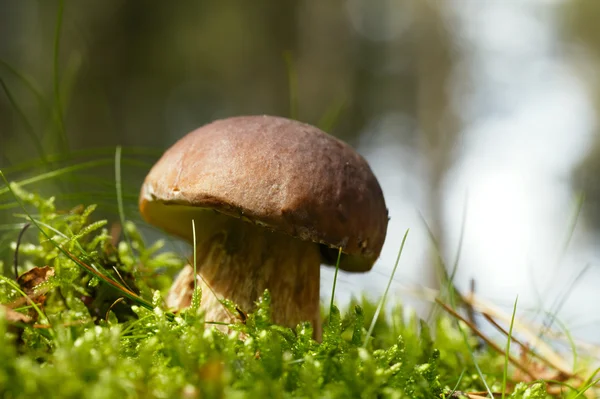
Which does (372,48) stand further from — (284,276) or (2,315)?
(2,315)

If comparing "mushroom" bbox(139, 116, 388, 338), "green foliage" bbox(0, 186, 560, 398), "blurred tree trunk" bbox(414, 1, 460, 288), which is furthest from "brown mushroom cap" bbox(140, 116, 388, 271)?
"blurred tree trunk" bbox(414, 1, 460, 288)

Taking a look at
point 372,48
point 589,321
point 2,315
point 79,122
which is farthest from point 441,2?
point 2,315

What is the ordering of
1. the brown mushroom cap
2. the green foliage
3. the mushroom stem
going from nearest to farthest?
the green foliage, the brown mushroom cap, the mushroom stem

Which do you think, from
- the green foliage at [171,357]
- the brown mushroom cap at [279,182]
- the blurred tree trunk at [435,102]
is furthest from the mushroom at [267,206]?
the blurred tree trunk at [435,102]

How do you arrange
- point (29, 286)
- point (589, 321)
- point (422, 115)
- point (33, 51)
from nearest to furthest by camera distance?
point (29, 286) < point (589, 321) < point (33, 51) < point (422, 115)

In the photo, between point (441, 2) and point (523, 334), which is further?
point (441, 2)

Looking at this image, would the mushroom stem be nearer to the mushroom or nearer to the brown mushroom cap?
the mushroom

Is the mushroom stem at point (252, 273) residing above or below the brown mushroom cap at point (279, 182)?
below

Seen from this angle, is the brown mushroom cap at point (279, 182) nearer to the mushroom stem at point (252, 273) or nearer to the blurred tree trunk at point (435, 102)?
the mushroom stem at point (252, 273)

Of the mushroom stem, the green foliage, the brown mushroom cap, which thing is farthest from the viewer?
the mushroom stem
